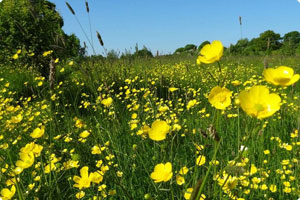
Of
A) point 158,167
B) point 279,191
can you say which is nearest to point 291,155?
point 279,191

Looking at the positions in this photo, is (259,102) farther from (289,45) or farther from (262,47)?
(262,47)

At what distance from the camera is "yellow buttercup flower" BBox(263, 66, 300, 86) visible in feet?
2.04

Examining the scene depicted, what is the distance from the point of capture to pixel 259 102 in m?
0.62

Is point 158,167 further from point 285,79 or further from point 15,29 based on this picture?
point 15,29

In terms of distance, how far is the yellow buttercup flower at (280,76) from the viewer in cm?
62

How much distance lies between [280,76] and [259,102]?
10 cm

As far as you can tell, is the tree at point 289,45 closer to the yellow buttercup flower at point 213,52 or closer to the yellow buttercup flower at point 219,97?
the yellow buttercup flower at point 213,52

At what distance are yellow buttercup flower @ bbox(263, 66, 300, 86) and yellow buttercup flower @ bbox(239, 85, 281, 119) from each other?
0.03m

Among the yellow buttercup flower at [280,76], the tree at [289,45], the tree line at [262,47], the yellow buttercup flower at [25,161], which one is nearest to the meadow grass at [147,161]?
the yellow buttercup flower at [25,161]

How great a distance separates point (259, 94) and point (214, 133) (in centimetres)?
15

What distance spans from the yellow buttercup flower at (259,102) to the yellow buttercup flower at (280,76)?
30mm

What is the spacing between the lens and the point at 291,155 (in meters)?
1.81

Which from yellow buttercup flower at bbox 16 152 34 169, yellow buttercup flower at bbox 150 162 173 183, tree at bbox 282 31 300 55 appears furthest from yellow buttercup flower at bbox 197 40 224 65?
tree at bbox 282 31 300 55

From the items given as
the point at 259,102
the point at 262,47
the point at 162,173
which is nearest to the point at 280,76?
the point at 259,102
